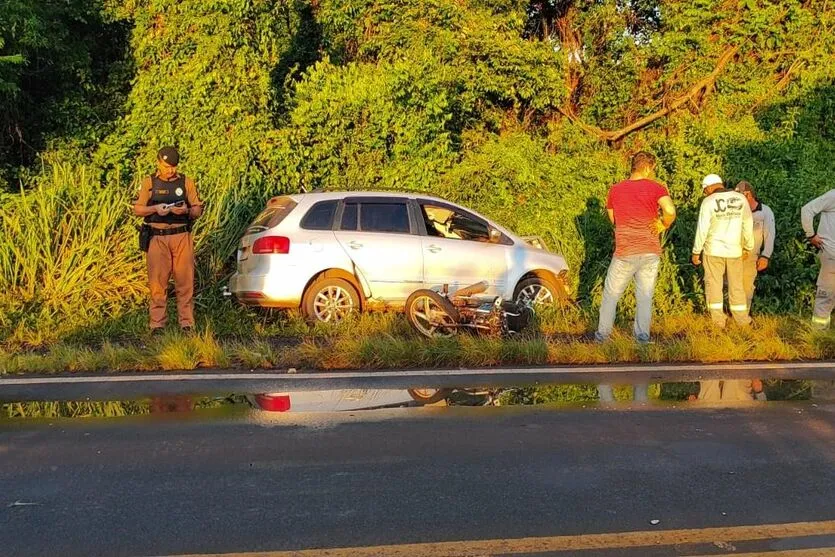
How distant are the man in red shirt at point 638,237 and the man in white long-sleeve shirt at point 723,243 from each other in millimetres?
942

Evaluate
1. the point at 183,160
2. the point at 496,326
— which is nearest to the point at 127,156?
the point at 183,160

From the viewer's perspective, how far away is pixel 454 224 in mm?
9852

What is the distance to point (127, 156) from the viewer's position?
13102 mm

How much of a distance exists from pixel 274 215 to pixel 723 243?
206 inches

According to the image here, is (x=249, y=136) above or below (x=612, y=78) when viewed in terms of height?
Answer: below

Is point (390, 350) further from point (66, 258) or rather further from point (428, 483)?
point (66, 258)

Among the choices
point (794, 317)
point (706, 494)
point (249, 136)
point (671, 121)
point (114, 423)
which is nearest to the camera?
point (706, 494)

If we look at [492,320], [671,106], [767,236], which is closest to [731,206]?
[767,236]

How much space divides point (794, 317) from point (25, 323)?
894 centimetres

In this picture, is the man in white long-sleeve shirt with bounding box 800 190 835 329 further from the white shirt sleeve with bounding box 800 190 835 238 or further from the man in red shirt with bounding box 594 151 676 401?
the man in red shirt with bounding box 594 151 676 401

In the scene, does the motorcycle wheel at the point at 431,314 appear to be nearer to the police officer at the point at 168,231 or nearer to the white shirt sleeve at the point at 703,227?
the police officer at the point at 168,231

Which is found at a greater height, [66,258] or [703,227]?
[703,227]

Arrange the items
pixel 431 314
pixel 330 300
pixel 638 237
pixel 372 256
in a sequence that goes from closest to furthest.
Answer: pixel 638 237 < pixel 431 314 < pixel 330 300 < pixel 372 256

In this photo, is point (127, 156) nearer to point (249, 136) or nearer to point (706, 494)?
point (249, 136)
